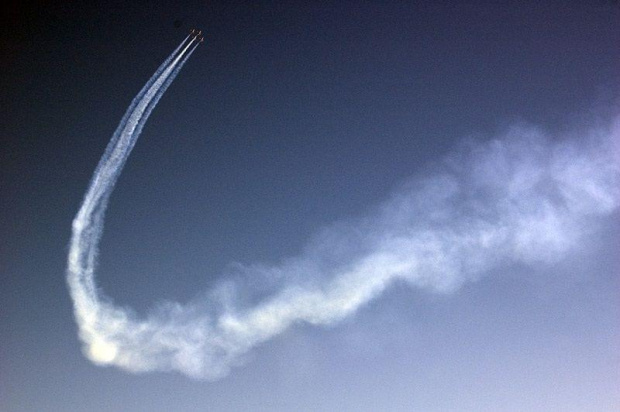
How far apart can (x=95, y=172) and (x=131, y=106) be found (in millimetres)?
7024

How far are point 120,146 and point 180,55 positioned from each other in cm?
1013

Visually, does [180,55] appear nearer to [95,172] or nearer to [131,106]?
[131,106]

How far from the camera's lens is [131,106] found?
249 ft

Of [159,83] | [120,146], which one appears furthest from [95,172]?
[159,83]

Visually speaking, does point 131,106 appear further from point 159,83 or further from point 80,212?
point 80,212

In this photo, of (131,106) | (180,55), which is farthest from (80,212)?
(180,55)

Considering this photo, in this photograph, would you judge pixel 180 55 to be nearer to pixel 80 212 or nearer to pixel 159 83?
pixel 159 83

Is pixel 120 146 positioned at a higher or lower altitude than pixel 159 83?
lower

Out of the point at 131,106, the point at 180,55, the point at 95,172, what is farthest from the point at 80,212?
the point at 180,55

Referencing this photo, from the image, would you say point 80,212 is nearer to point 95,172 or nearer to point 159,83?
point 95,172

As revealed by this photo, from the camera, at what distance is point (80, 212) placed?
3034 inches

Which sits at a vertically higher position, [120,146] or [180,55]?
[180,55]

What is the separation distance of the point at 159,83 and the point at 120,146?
6.90 m

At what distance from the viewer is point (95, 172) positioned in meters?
76.1
